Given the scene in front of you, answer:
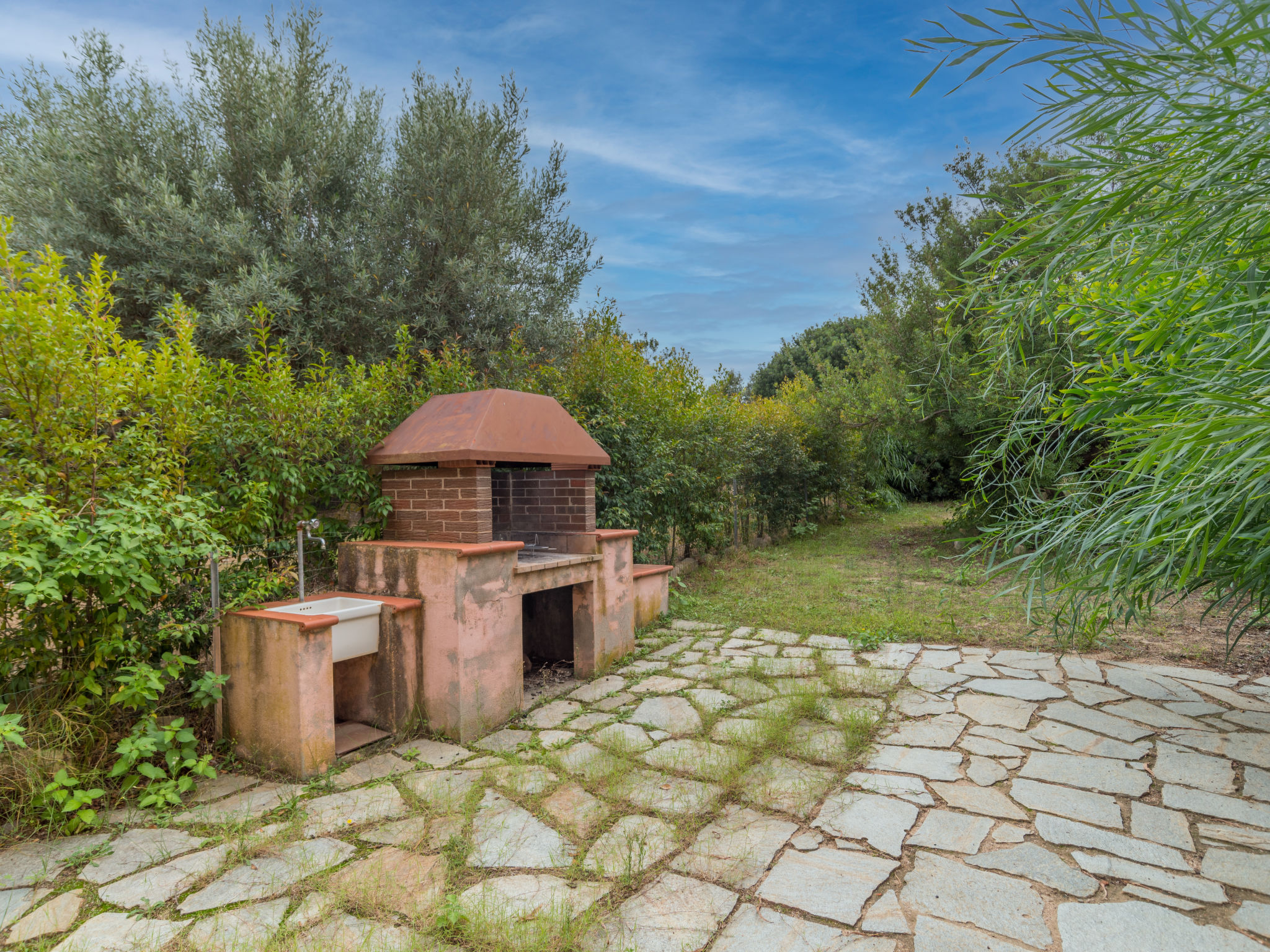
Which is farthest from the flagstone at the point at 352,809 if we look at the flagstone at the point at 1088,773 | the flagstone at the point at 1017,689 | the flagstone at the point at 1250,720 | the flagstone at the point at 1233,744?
the flagstone at the point at 1250,720

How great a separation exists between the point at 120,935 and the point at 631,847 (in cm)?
161

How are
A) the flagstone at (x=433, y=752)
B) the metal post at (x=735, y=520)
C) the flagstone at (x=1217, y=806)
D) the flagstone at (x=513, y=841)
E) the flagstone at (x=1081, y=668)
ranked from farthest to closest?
the metal post at (x=735, y=520) < the flagstone at (x=1081, y=668) < the flagstone at (x=433, y=752) < the flagstone at (x=1217, y=806) < the flagstone at (x=513, y=841)

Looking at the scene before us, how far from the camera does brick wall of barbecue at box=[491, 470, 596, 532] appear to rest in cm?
484

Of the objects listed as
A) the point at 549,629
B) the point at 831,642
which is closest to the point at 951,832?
the point at 831,642

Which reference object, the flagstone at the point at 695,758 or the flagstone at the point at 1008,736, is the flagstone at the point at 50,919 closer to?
the flagstone at the point at 695,758

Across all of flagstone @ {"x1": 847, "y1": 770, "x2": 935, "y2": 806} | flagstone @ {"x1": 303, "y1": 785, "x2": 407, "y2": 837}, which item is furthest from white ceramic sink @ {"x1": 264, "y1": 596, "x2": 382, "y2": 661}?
flagstone @ {"x1": 847, "y1": 770, "x2": 935, "y2": 806}

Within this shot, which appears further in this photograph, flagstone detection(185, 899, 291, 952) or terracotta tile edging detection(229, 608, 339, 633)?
terracotta tile edging detection(229, 608, 339, 633)

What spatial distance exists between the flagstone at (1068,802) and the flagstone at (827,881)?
2.90ft

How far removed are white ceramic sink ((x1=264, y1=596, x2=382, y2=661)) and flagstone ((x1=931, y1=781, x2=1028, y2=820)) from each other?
9.57ft

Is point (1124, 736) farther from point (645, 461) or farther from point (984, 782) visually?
point (645, 461)

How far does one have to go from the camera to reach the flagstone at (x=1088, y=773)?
2.78 meters

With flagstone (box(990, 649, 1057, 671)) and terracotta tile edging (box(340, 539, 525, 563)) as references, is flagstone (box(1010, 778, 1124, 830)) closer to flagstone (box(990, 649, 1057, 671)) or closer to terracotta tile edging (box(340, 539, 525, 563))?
flagstone (box(990, 649, 1057, 671))

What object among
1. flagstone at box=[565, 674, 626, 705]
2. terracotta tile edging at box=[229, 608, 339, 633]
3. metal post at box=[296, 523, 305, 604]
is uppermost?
metal post at box=[296, 523, 305, 604]

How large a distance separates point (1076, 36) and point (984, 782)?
9.54 feet
